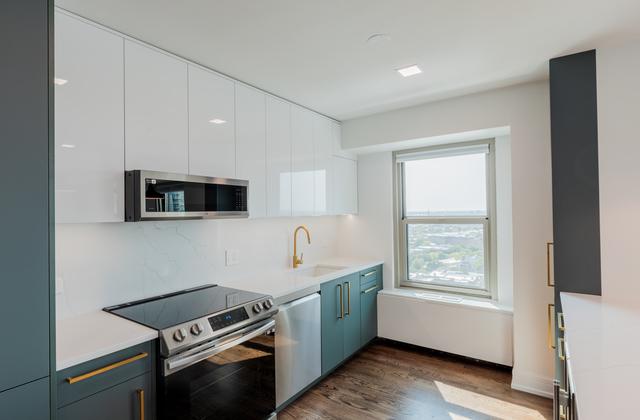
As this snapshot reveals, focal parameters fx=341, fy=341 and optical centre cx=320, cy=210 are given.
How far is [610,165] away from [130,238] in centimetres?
298

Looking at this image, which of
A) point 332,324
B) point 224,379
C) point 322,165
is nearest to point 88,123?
point 224,379

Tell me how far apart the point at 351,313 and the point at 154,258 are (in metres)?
1.82

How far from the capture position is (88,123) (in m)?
1.70

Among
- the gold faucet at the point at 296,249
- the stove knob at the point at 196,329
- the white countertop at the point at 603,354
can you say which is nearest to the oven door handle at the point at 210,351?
the stove knob at the point at 196,329

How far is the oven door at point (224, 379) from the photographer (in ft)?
5.33

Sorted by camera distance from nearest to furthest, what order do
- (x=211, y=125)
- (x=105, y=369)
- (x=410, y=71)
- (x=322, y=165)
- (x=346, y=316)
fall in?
(x=105, y=369)
(x=211, y=125)
(x=410, y=71)
(x=346, y=316)
(x=322, y=165)

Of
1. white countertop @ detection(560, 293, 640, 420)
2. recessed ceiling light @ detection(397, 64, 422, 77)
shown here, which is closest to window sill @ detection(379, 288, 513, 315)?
white countertop @ detection(560, 293, 640, 420)

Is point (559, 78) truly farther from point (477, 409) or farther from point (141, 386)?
point (141, 386)

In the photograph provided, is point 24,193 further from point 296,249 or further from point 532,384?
point 532,384

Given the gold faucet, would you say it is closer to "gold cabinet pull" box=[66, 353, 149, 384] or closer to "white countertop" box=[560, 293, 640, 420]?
"gold cabinet pull" box=[66, 353, 149, 384]

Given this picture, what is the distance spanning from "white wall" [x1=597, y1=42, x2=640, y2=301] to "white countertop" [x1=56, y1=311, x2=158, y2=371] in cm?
260

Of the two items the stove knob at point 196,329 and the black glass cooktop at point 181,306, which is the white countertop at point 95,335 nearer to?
the black glass cooktop at point 181,306

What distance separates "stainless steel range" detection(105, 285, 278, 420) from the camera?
1.63 meters

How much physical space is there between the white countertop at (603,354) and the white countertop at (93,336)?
64.8 inches
